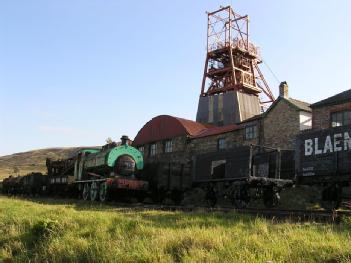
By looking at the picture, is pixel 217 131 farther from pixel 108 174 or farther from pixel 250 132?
pixel 108 174

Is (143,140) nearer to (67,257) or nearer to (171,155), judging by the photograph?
(171,155)

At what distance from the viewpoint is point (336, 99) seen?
25.6 metres

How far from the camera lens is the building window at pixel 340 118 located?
977 inches

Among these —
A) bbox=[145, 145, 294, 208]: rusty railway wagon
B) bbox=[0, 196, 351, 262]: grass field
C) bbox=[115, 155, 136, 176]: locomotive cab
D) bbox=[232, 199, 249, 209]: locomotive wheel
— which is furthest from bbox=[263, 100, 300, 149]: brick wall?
bbox=[0, 196, 351, 262]: grass field

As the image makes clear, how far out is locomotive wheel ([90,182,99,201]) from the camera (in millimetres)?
20719

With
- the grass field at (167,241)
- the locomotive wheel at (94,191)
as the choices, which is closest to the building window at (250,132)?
the locomotive wheel at (94,191)

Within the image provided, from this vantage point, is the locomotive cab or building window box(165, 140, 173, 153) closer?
the locomotive cab

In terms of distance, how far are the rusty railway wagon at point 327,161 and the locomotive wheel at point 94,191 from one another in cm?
973

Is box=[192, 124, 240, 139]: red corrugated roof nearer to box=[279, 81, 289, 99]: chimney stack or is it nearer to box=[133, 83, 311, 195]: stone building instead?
box=[133, 83, 311, 195]: stone building

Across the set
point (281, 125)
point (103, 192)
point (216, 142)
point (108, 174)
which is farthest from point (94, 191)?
point (216, 142)

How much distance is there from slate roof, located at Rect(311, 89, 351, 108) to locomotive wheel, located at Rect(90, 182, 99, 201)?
46.8 feet

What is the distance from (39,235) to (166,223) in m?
2.97

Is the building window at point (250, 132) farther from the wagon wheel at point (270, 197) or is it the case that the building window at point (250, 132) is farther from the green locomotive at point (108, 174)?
the wagon wheel at point (270, 197)

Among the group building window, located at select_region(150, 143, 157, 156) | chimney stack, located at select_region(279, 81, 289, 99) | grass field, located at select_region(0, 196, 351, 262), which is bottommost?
grass field, located at select_region(0, 196, 351, 262)
